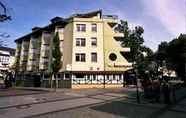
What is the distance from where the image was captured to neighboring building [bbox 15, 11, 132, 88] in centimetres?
4194

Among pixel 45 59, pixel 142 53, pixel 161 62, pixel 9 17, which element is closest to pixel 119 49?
pixel 45 59

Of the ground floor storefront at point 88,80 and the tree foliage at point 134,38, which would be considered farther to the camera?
the tree foliage at point 134,38

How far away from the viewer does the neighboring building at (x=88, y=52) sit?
41.9m

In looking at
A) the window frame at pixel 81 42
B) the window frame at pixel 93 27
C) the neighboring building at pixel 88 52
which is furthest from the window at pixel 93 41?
the window frame at pixel 93 27

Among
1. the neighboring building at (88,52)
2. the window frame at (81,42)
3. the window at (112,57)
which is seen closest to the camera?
the neighboring building at (88,52)

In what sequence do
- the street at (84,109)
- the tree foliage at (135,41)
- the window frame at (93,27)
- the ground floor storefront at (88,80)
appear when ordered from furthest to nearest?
1. the tree foliage at (135,41)
2. the window frame at (93,27)
3. the ground floor storefront at (88,80)
4. the street at (84,109)

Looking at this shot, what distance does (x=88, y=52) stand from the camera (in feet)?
143

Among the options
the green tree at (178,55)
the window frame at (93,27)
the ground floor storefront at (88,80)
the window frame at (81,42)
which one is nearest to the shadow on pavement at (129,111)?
the ground floor storefront at (88,80)

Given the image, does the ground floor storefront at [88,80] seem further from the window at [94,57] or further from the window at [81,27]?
the window at [81,27]

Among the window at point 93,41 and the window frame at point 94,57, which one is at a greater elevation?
the window at point 93,41

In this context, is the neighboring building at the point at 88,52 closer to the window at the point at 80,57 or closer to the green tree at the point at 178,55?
the window at the point at 80,57

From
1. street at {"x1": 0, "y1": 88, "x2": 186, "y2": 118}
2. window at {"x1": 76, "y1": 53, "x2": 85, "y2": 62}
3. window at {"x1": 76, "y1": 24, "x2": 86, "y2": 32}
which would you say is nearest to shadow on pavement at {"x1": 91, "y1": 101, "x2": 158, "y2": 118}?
street at {"x1": 0, "y1": 88, "x2": 186, "y2": 118}

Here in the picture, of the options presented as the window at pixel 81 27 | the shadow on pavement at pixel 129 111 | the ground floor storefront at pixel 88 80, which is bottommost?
the shadow on pavement at pixel 129 111

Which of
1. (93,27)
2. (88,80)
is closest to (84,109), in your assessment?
(88,80)
